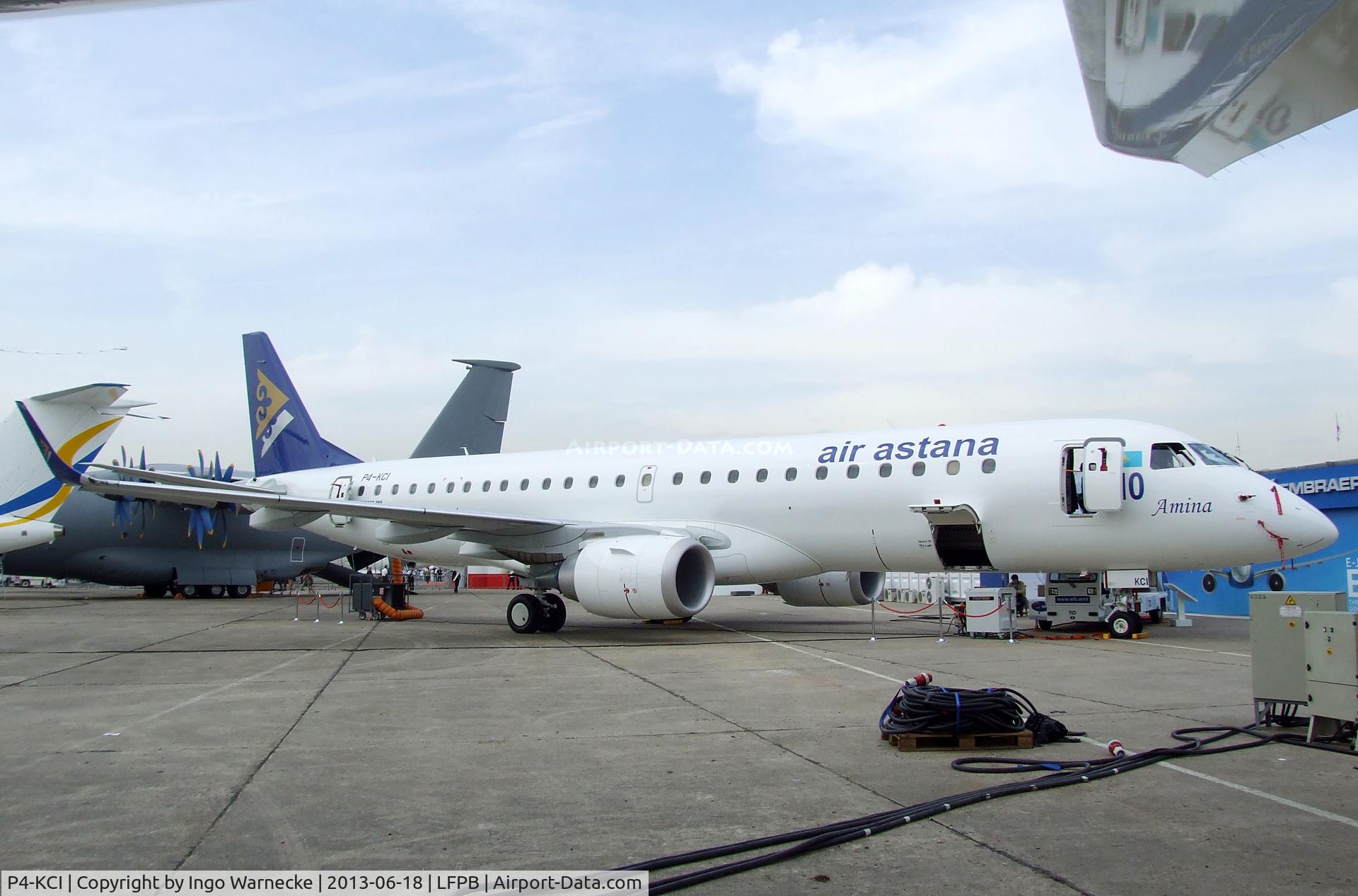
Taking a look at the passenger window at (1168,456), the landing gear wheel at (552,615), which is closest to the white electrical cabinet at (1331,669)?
the passenger window at (1168,456)

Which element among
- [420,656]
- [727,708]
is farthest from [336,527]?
[727,708]

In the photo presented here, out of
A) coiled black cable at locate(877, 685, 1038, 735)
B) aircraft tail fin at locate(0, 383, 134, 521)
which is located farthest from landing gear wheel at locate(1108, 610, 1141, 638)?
aircraft tail fin at locate(0, 383, 134, 521)

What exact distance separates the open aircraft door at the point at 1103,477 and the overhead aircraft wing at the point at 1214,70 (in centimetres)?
1044

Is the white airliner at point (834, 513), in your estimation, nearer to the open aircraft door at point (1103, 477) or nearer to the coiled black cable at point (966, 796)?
the open aircraft door at point (1103, 477)

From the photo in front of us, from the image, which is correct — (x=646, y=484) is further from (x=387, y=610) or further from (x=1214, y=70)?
(x=1214, y=70)

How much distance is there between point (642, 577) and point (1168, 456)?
7089 mm

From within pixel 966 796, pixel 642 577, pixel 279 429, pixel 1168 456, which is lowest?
pixel 966 796

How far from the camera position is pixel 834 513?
14.0 meters

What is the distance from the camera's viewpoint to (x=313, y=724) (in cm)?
706

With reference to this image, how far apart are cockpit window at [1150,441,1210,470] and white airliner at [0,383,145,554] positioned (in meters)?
22.8

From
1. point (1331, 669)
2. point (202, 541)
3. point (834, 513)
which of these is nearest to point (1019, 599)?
point (834, 513)

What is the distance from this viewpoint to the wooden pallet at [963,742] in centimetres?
596

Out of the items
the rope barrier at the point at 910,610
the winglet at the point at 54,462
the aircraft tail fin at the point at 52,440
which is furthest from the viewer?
the aircraft tail fin at the point at 52,440

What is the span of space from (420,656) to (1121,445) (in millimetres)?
9429
